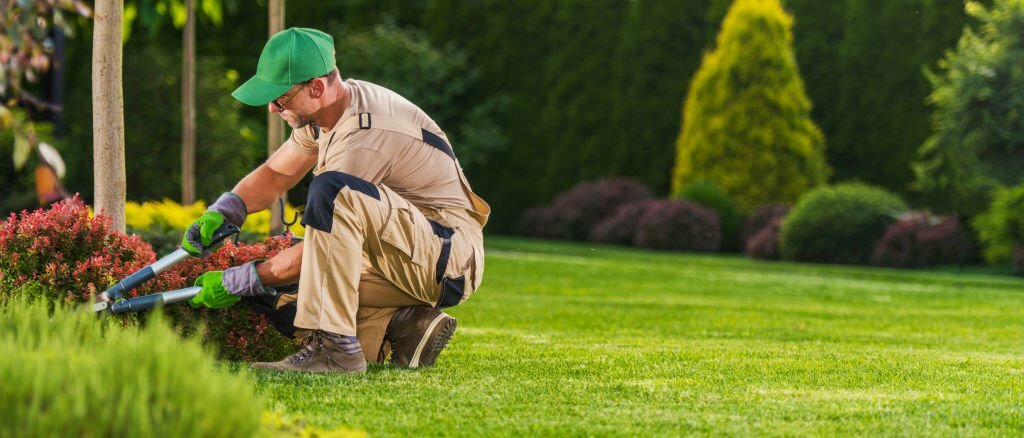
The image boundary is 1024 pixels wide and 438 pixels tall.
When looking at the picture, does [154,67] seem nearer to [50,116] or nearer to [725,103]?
[50,116]

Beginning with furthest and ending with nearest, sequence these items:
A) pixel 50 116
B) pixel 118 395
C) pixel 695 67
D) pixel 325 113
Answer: pixel 695 67
pixel 50 116
pixel 325 113
pixel 118 395

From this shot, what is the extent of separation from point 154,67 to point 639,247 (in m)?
6.94

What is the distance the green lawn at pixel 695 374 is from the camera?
142 inches

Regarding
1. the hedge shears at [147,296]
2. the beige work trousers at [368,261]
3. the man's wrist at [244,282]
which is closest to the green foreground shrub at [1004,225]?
the beige work trousers at [368,261]

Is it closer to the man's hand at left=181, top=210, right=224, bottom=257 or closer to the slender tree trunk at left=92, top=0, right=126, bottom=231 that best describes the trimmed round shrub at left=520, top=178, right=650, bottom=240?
the slender tree trunk at left=92, top=0, right=126, bottom=231

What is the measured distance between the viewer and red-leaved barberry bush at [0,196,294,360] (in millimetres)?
4512

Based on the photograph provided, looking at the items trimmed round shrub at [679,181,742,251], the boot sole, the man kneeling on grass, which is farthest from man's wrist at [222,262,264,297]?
trimmed round shrub at [679,181,742,251]

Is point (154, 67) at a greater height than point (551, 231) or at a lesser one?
greater

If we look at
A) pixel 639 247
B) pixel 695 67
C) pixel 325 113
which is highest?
pixel 695 67

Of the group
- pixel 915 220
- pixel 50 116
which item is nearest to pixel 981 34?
pixel 915 220

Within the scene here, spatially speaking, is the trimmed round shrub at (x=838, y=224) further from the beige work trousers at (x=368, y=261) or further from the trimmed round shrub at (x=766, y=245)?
the beige work trousers at (x=368, y=261)

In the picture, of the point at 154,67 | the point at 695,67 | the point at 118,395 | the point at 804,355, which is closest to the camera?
the point at 118,395

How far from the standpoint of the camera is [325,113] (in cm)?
441

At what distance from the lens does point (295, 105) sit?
4379mm
